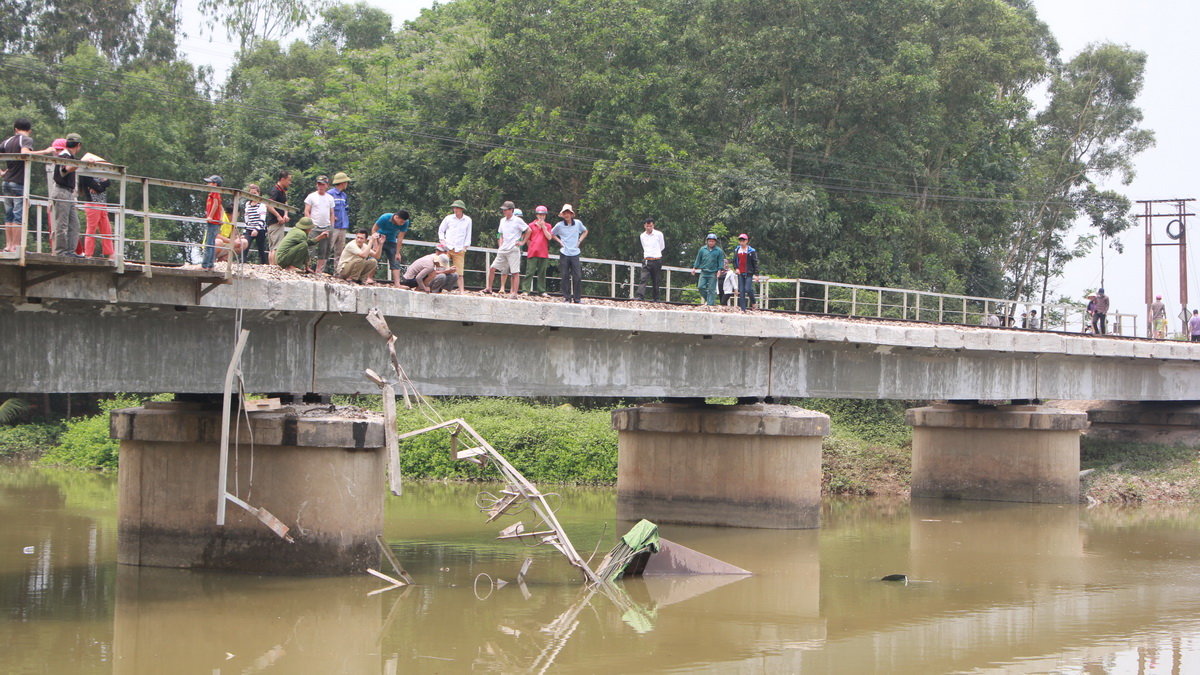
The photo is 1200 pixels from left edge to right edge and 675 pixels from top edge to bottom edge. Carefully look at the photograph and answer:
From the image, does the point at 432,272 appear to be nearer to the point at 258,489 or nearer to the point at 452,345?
the point at 452,345

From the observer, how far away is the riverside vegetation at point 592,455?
3312 centimetres

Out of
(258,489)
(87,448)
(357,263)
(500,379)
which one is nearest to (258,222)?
(357,263)

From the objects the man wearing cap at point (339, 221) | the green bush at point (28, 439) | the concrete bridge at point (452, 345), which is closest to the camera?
the concrete bridge at point (452, 345)

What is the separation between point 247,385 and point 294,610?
3029 millimetres

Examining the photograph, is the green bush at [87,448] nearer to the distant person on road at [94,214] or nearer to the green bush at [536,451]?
the green bush at [536,451]

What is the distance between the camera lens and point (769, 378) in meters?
24.8

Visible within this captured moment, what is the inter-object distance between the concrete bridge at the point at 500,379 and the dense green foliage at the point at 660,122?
12.9m

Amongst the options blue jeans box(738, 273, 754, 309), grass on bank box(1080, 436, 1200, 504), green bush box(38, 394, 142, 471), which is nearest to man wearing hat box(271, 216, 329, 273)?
blue jeans box(738, 273, 754, 309)

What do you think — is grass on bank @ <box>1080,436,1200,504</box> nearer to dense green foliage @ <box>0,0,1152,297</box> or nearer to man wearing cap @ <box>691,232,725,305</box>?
dense green foliage @ <box>0,0,1152,297</box>

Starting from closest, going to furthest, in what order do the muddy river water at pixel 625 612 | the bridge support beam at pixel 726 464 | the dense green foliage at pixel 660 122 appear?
1. the muddy river water at pixel 625 612
2. the bridge support beam at pixel 726 464
3. the dense green foliage at pixel 660 122

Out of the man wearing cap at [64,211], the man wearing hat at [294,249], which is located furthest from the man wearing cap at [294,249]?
the man wearing cap at [64,211]

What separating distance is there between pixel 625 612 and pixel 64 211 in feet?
26.1

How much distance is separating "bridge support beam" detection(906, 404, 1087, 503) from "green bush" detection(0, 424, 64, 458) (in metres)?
25.8

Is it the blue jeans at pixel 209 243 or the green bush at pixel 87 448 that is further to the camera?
the green bush at pixel 87 448
